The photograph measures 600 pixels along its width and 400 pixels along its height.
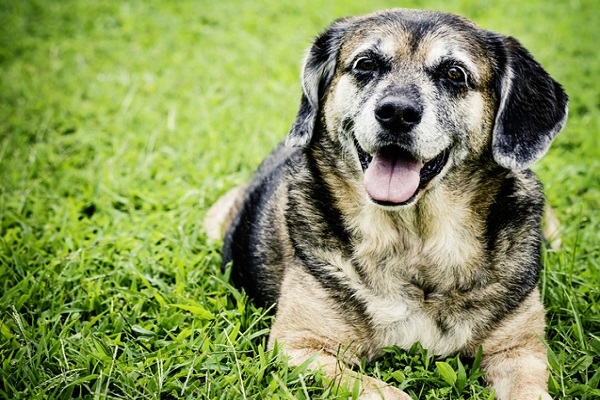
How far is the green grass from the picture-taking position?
3.28 meters

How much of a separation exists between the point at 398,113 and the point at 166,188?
9.49 ft

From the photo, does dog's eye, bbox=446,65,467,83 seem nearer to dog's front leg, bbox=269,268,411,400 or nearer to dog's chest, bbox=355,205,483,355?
dog's chest, bbox=355,205,483,355

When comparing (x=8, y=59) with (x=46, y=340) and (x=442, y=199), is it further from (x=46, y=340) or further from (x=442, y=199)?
(x=442, y=199)

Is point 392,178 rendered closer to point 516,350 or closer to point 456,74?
point 456,74

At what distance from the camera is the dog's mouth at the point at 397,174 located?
3.24 m

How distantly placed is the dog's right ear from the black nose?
643mm

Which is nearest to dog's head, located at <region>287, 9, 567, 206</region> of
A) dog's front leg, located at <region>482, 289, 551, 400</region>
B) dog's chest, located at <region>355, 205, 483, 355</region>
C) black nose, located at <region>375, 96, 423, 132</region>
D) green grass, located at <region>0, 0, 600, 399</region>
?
black nose, located at <region>375, 96, 423, 132</region>

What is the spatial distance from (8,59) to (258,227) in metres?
5.45

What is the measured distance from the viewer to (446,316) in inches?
134

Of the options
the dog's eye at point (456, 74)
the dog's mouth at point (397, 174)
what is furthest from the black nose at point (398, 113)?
the dog's eye at point (456, 74)

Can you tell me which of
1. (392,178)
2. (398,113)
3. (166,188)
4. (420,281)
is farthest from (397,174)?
(166,188)

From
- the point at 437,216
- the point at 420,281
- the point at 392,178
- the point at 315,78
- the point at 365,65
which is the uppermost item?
the point at 365,65

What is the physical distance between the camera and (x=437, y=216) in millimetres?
3453

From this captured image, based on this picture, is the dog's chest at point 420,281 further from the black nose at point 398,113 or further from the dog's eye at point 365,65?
the dog's eye at point 365,65
